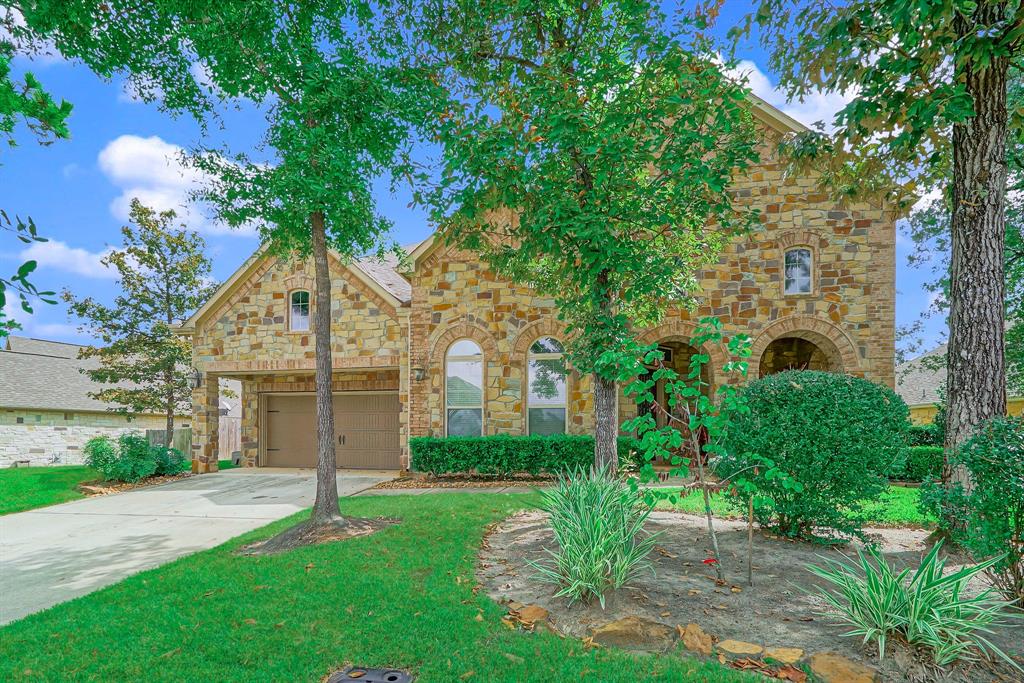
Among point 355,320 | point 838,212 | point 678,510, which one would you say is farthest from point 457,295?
point 838,212

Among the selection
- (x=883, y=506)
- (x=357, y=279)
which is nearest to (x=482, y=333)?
(x=357, y=279)

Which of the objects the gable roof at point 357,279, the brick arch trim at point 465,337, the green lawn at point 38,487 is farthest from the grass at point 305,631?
the gable roof at point 357,279

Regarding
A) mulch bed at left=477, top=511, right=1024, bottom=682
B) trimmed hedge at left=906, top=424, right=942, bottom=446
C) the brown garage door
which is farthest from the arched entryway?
the brown garage door

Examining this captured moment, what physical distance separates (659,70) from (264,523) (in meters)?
8.24

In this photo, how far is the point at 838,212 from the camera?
12.1 m

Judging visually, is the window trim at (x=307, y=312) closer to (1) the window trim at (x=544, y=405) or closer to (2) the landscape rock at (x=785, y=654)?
(1) the window trim at (x=544, y=405)

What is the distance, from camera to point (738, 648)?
347cm

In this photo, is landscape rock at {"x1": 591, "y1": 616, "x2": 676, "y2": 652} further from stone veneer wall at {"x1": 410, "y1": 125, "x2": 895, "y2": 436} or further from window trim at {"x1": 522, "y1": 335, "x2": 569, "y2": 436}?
window trim at {"x1": 522, "y1": 335, "x2": 569, "y2": 436}

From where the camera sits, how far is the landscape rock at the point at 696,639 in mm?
3504

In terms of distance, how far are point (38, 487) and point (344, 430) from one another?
694cm

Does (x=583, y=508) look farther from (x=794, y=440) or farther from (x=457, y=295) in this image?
(x=457, y=295)

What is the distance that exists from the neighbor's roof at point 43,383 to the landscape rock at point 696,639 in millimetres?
20929

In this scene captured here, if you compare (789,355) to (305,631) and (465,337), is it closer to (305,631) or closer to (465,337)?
(465,337)

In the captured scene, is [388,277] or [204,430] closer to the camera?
[204,430]
